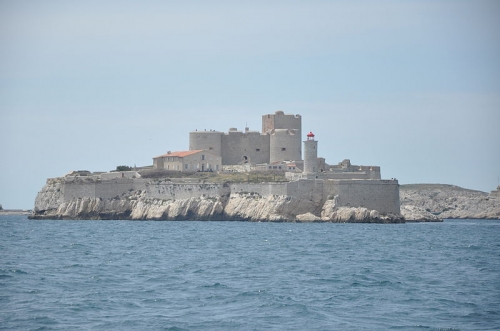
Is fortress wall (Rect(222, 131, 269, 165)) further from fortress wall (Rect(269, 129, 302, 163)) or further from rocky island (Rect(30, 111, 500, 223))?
fortress wall (Rect(269, 129, 302, 163))

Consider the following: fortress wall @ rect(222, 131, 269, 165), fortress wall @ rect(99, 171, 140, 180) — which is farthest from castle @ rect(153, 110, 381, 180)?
fortress wall @ rect(99, 171, 140, 180)

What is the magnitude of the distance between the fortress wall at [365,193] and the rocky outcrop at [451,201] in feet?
64.8

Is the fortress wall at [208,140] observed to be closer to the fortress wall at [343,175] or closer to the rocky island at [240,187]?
the rocky island at [240,187]

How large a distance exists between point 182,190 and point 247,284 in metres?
36.8

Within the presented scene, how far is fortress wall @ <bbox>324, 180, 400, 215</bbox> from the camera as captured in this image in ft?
189

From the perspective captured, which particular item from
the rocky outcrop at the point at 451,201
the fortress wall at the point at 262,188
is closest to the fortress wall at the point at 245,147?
the fortress wall at the point at 262,188

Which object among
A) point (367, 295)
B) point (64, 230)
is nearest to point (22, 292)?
point (367, 295)

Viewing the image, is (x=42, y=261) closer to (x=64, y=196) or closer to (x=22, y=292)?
(x=22, y=292)

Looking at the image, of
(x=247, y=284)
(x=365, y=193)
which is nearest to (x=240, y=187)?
(x=365, y=193)

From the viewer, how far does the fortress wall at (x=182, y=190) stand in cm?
6047

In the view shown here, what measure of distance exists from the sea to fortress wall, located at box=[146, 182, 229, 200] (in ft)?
57.8

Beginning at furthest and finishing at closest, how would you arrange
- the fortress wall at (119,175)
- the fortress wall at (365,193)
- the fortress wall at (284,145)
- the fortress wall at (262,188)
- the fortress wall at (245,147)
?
the fortress wall at (245,147), the fortress wall at (284,145), the fortress wall at (119,175), the fortress wall at (365,193), the fortress wall at (262,188)

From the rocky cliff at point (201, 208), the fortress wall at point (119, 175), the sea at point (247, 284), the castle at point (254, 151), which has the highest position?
the castle at point (254, 151)

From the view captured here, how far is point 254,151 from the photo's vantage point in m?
70.8
